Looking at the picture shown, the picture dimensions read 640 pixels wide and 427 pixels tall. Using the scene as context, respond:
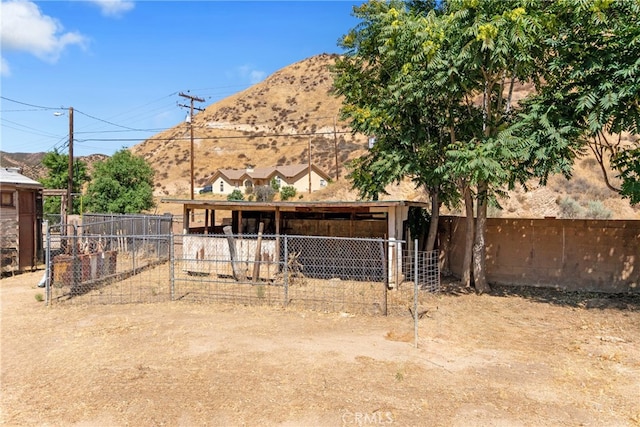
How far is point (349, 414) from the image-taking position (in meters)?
5.62

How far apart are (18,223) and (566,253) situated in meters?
18.8

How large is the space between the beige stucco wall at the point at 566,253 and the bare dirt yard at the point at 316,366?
4.74ft

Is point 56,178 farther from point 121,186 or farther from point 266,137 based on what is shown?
point 266,137

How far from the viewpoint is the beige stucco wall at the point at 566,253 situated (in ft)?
40.4

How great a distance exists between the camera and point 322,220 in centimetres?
1661

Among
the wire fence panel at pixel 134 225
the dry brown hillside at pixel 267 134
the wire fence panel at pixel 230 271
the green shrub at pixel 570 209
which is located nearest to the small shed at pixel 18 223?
the wire fence panel at pixel 134 225

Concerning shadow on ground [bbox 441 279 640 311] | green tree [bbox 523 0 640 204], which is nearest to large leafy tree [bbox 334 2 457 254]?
shadow on ground [bbox 441 279 640 311]

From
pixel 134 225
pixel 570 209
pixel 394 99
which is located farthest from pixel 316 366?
pixel 570 209

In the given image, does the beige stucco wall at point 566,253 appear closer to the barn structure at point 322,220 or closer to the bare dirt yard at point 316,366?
the bare dirt yard at point 316,366

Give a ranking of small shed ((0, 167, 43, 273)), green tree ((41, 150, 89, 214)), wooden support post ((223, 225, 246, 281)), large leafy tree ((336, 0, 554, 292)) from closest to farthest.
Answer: large leafy tree ((336, 0, 554, 292)) < wooden support post ((223, 225, 246, 281)) < small shed ((0, 167, 43, 273)) < green tree ((41, 150, 89, 214))

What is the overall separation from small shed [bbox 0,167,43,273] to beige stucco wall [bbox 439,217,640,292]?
16.7m

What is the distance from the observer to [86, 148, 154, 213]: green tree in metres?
34.5

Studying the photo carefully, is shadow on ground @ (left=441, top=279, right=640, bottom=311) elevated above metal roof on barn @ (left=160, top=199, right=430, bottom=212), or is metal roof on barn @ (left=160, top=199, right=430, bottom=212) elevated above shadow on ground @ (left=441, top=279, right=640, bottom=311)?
metal roof on barn @ (left=160, top=199, right=430, bottom=212)

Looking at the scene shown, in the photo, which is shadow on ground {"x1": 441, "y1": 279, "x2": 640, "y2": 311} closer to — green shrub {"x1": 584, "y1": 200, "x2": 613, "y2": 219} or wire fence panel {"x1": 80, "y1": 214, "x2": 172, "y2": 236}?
wire fence panel {"x1": 80, "y1": 214, "x2": 172, "y2": 236}
